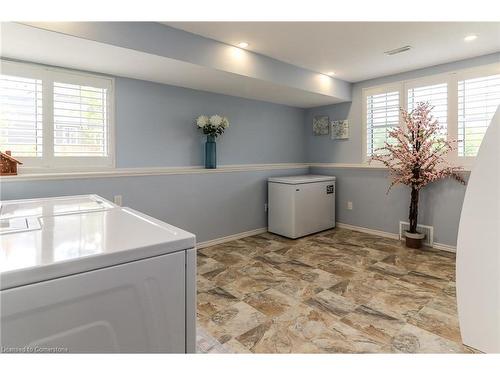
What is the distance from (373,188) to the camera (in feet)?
13.1

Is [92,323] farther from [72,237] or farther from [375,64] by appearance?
[375,64]

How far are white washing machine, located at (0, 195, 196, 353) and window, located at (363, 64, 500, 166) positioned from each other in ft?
10.7

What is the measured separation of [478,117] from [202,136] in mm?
2983

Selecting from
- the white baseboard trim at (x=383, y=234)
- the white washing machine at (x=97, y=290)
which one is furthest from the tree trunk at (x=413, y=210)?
the white washing machine at (x=97, y=290)

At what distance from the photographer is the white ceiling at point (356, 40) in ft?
7.72

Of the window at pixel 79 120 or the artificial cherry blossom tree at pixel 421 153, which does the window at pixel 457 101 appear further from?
the window at pixel 79 120

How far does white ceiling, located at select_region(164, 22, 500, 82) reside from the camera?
2.35 m

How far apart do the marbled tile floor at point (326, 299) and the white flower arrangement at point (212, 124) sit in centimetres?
135

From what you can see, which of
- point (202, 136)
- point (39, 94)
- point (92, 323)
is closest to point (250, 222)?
point (202, 136)

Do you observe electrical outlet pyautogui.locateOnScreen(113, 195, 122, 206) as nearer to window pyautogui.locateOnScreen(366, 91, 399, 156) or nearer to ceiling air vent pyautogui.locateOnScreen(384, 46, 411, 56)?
ceiling air vent pyautogui.locateOnScreen(384, 46, 411, 56)

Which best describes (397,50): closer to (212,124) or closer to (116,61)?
(212,124)

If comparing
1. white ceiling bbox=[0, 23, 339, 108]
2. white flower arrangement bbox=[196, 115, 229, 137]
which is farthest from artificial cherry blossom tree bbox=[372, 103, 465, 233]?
white flower arrangement bbox=[196, 115, 229, 137]

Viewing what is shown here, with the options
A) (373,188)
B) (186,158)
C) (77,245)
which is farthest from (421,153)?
(77,245)
